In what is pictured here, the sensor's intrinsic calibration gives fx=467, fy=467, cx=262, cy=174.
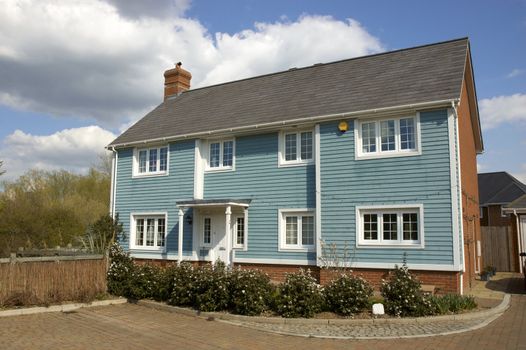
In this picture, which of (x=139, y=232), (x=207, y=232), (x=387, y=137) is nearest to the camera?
(x=387, y=137)

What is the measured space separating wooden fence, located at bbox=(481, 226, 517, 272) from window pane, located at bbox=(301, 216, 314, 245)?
37.6ft

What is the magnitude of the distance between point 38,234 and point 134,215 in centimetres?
673

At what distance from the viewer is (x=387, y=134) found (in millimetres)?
14695

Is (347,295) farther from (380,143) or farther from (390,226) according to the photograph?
(380,143)

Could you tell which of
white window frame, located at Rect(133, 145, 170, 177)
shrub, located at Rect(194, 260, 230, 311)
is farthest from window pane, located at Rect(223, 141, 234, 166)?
shrub, located at Rect(194, 260, 230, 311)

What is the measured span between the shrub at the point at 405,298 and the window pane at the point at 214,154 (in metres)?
9.30

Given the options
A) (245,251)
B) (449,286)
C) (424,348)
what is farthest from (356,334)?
(245,251)

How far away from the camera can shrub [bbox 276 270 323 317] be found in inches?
430

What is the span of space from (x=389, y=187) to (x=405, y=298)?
4.25 m

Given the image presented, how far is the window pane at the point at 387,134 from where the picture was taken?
14578mm

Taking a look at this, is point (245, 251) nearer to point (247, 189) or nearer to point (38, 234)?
point (247, 189)

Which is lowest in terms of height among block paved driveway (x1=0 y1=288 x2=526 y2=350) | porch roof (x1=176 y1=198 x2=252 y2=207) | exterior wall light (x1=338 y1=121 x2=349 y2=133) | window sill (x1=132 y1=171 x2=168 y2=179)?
block paved driveway (x1=0 y1=288 x2=526 y2=350)

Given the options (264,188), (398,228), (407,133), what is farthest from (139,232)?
(407,133)

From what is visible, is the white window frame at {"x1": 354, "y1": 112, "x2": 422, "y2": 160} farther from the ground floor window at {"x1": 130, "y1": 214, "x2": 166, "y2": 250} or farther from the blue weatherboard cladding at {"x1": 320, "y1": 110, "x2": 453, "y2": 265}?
the ground floor window at {"x1": 130, "y1": 214, "x2": 166, "y2": 250}
